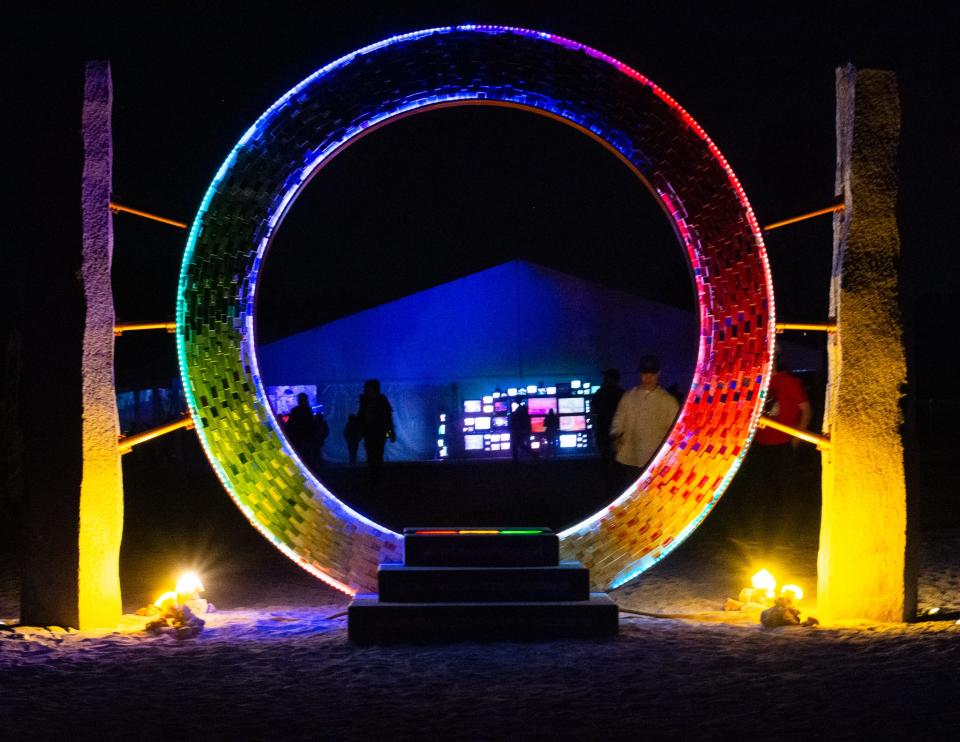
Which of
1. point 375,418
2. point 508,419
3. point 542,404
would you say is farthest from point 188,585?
point 542,404

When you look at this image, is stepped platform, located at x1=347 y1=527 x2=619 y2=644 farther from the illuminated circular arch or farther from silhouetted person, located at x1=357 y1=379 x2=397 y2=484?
silhouetted person, located at x1=357 y1=379 x2=397 y2=484

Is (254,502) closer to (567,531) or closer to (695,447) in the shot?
(567,531)

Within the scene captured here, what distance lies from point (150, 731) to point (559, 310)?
18.1 m

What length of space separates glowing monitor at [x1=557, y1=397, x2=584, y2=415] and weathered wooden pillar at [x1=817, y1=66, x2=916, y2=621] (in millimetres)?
16257

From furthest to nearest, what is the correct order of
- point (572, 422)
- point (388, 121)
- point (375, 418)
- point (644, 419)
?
point (572, 422) → point (375, 418) → point (644, 419) → point (388, 121)

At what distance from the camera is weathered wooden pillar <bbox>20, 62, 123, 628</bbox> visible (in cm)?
725

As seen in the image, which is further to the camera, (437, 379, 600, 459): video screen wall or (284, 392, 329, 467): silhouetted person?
(437, 379, 600, 459): video screen wall

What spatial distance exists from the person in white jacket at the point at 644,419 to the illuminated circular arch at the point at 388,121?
1.63m

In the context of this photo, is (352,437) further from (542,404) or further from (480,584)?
(480,584)

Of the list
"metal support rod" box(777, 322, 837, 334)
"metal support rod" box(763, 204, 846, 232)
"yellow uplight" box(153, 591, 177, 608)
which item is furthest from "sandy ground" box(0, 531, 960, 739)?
"metal support rod" box(763, 204, 846, 232)

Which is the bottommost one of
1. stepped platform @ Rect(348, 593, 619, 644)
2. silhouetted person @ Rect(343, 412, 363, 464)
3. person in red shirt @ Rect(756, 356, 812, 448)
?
stepped platform @ Rect(348, 593, 619, 644)

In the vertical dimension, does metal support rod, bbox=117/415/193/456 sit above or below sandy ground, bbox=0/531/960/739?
above

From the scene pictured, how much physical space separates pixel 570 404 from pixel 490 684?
58.9ft

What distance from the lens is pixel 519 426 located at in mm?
23094
